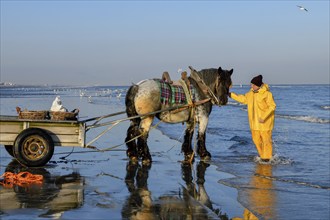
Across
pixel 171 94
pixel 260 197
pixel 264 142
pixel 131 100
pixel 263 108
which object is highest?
pixel 171 94

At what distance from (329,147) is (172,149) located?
15.6 ft

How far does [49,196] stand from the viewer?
702cm

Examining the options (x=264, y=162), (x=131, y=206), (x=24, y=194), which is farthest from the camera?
(x=264, y=162)

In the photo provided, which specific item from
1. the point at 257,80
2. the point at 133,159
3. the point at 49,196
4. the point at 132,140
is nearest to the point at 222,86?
the point at 257,80

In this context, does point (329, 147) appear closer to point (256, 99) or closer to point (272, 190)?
point (256, 99)

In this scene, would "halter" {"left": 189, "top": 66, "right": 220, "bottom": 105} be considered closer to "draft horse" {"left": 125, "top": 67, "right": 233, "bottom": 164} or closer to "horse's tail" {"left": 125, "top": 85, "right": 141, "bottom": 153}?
"draft horse" {"left": 125, "top": 67, "right": 233, "bottom": 164}

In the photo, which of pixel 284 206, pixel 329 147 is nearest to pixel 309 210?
pixel 284 206

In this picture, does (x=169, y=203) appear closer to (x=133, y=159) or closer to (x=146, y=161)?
(x=146, y=161)

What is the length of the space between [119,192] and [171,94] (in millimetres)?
A: 3448

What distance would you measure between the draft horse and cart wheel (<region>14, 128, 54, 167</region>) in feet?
5.65

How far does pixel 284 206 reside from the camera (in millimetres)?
7148

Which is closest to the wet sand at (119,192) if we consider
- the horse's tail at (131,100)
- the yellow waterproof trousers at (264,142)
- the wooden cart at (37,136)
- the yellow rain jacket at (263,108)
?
the wooden cart at (37,136)

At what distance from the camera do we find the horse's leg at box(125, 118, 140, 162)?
1055 centimetres

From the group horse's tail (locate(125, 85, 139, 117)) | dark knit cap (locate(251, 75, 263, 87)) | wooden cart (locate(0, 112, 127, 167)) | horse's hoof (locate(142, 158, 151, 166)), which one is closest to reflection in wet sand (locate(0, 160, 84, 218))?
wooden cart (locate(0, 112, 127, 167))
